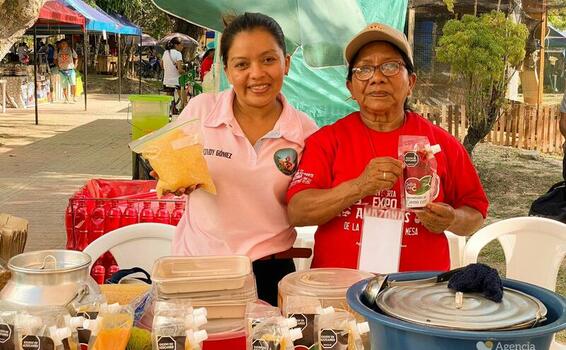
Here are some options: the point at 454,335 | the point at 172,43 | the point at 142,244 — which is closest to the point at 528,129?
the point at 172,43

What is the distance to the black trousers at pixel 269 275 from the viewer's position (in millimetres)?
2703

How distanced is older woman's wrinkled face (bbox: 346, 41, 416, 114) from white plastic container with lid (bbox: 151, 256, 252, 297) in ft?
2.81

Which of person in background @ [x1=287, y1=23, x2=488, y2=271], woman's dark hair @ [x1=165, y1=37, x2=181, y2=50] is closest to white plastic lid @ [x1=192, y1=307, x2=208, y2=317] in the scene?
person in background @ [x1=287, y1=23, x2=488, y2=271]

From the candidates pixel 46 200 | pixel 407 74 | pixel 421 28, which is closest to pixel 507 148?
pixel 421 28

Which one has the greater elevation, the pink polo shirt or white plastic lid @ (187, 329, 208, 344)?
the pink polo shirt

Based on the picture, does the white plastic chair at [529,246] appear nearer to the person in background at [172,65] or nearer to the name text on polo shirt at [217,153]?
the name text on polo shirt at [217,153]

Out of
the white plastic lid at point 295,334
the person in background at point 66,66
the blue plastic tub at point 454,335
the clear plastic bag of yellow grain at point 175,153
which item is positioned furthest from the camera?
the person in background at point 66,66

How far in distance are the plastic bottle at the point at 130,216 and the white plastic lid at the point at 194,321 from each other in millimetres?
2960

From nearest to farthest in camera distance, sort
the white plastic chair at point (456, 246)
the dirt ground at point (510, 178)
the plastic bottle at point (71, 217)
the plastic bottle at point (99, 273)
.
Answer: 1. the white plastic chair at point (456, 246)
2. the plastic bottle at point (99, 273)
3. the plastic bottle at point (71, 217)
4. the dirt ground at point (510, 178)

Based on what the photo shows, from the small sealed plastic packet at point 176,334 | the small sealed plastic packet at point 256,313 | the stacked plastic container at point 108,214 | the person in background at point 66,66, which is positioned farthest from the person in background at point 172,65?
the small sealed plastic packet at point 176,334

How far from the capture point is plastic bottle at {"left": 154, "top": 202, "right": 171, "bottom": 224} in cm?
460

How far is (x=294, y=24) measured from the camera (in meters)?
5.16

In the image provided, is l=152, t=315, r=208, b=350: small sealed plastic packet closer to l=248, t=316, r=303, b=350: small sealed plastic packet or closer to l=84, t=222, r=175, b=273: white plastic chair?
l=248, t=316, r=303, b=350: small sealed plastic packet

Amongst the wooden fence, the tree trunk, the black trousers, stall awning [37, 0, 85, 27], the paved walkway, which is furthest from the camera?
stall awning [37, 0, 85, 27]
